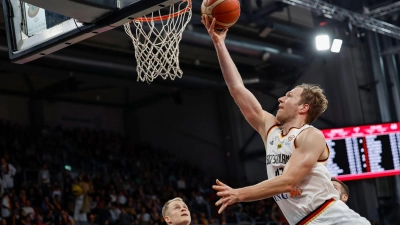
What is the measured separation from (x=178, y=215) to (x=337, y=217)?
2.65 m

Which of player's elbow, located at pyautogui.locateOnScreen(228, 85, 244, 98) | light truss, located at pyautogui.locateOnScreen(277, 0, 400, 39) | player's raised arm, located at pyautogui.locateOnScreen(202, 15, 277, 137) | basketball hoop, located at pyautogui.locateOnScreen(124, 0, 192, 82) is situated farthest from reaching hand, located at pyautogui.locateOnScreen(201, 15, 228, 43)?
light truss, located at pyautogui.locateOnScreen(277, 0, 400, 39)

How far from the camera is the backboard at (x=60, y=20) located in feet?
18.7

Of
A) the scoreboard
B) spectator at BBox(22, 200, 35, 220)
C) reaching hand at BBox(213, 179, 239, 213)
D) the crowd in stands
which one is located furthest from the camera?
the scoreboard

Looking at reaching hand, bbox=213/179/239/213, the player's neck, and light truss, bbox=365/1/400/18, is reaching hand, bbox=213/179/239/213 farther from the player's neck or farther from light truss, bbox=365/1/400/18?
light truss, bbox=365/1/400/18

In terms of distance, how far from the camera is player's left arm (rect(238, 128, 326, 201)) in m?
3.37

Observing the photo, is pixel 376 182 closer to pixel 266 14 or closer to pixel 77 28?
pixel 266 14

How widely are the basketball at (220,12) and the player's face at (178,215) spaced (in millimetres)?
2159

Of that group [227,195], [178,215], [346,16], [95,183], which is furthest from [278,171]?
[95,183]

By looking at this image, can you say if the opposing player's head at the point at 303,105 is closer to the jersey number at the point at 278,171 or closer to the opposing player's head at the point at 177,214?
the jersey number at the point at 278,171

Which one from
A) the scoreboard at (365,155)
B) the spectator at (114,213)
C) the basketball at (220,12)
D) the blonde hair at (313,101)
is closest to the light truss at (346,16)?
the scoreboard at (365,155)

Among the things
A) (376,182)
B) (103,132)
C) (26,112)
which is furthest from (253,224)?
(26,112)

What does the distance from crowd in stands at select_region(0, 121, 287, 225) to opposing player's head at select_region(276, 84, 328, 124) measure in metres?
9.07

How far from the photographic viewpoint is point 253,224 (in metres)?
17.3

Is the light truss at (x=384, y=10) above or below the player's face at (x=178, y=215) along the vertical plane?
above
